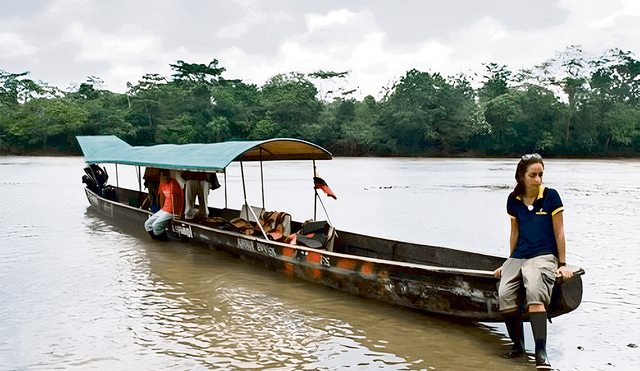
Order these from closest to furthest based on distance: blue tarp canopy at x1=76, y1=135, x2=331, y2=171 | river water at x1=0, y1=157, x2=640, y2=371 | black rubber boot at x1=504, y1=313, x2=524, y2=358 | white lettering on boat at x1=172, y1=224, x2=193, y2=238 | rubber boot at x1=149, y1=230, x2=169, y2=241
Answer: black rubber boot at x1=504, y1=313, x2=524, y2=358 → river water at x1=0, y1=157, x2=640, y2=371 → blue tarp canopy at x1=76, y1=135, x2=331, y2=171 → white lettering on boat at x1=172, y1=224, x2=193, y2=238 → rubber boot at x1=149, y1=230, x2=169, y2=241

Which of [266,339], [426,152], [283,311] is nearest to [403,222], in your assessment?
[283,311]

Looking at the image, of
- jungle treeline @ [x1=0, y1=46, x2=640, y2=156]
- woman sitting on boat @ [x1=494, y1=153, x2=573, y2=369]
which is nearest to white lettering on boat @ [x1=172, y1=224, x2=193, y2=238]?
woman sitting on boat @ [x1=494, y1=153, x2=573, y2=369]

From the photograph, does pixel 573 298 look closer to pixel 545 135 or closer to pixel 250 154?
pixel 250 154

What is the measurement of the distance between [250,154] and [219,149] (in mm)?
810

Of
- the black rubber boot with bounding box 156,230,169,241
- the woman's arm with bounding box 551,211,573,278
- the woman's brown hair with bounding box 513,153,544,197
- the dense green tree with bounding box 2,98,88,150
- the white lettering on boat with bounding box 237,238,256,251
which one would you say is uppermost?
the dense green tree with bounding box 2,98,88,150

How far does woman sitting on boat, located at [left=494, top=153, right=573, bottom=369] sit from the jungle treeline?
1721 inches

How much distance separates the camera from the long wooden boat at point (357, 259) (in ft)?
14.5

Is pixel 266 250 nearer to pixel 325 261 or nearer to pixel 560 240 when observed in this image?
pixel 325 261

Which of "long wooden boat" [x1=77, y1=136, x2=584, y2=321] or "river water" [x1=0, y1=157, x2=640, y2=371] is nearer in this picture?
"river water" [x1=0, y1=157, x2=640, y2=371]

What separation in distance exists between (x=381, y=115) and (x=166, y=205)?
42.1 metres

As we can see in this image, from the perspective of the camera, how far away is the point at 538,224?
3.89m

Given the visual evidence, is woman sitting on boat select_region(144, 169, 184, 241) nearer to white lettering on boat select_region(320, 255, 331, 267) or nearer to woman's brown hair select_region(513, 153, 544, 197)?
white lettering on boat select_region(320, 255, 331, 267)

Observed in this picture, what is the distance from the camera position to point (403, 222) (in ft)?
37.1

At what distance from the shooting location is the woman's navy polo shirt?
3.84 m
